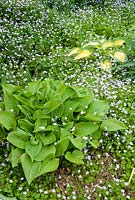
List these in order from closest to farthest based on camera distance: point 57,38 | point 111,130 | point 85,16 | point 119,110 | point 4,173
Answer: point 4,173, point 111,130, point 119,110, point 57,38, point 85,16

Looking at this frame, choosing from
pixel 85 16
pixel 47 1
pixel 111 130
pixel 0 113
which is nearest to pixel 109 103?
pixel 111 130

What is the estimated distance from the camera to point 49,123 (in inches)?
188

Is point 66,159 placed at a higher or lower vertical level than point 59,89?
lower

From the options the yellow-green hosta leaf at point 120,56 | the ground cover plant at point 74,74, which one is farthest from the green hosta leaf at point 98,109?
the yellow-green hosta leaf at point 120,56

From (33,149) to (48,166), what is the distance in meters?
0.25

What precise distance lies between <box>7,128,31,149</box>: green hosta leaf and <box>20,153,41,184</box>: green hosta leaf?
0.16 m

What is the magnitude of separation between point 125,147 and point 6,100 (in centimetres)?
154

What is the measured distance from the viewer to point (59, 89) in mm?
4973

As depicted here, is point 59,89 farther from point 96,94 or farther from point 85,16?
point 85,16

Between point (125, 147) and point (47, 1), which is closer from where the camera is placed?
point (125, 147)

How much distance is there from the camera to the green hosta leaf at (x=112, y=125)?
16.3 ft

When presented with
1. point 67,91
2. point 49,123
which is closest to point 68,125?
point 49,123

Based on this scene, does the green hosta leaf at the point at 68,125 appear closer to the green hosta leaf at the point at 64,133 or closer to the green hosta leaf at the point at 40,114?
the green hosta leaf at the point at 64,133

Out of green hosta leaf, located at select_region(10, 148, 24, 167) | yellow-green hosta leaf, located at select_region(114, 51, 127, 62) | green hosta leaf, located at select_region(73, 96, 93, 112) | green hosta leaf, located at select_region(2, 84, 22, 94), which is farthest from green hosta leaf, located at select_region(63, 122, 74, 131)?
yellow-green hosta leaf, located at select_region(114, 51, 127, 62)
